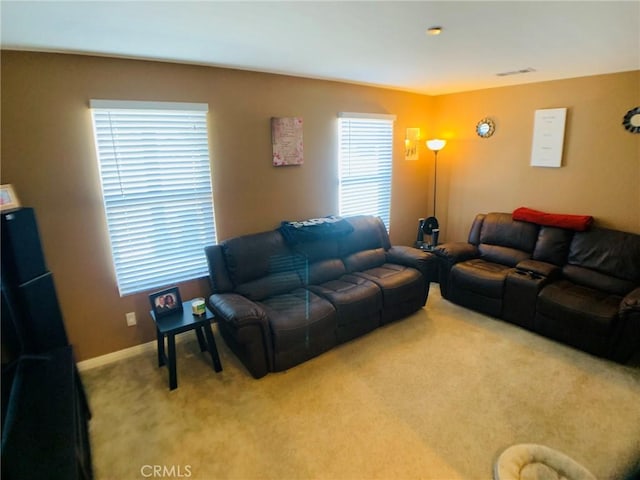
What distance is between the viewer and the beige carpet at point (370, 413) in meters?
1.95

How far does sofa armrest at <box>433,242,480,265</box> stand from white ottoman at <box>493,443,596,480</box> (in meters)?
2.12

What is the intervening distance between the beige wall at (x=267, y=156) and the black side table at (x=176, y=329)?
0.37 meters

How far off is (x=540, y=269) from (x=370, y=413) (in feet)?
7.61

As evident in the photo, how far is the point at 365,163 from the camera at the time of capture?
4.20m

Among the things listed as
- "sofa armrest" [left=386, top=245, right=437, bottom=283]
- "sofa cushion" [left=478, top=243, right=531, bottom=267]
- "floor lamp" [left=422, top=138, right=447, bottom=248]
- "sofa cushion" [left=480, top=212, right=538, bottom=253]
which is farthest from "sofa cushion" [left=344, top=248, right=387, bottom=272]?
"sofa cushion" [left=480, top=212, right=538, bottom=253]

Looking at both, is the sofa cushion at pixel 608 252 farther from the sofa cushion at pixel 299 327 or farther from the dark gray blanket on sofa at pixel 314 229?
the sofa cushion at pixel 299 327

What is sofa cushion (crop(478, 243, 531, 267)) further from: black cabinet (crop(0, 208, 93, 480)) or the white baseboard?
black cabinet (crop(0, 208, 93, 480))

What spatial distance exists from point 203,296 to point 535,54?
346cm

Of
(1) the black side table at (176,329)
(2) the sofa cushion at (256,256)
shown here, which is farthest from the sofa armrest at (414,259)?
(1) the black side table at (176,329)

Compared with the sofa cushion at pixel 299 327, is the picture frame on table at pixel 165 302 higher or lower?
higher

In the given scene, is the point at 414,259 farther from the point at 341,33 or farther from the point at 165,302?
the point at 165,302

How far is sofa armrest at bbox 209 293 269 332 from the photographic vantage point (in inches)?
98.6

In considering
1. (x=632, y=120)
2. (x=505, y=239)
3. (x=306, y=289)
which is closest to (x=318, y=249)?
(x=306, y=289)

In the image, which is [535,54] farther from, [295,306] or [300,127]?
[295,306]
